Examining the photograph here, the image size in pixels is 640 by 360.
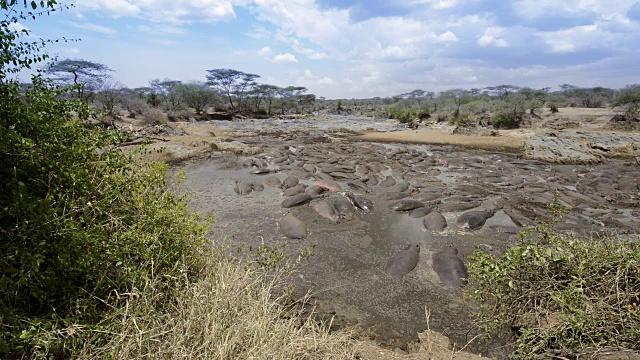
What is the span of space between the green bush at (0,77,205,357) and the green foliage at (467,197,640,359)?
4.28 metres

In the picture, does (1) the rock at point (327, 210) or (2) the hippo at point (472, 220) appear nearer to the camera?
(2) the hippo at point (472, 220)

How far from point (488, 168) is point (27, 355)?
1765 cm

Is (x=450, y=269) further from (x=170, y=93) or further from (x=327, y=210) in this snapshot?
(x=170, y=93)

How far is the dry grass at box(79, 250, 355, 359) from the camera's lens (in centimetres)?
286

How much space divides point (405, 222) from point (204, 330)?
278 inches

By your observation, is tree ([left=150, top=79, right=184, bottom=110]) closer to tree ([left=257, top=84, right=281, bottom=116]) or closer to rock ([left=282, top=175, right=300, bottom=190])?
tree ([left=257, top=84, right=281, bottom=116])

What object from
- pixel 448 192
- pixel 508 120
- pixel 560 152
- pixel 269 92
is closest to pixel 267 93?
pixel 269 92

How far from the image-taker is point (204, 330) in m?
3.16

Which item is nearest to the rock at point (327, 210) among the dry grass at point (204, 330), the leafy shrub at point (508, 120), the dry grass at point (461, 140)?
the dry grass at point (204, 330)

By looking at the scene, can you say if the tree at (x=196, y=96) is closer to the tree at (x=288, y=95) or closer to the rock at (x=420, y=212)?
the tree at (x=288, y=95)

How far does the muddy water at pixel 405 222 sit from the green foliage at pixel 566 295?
3.09ft

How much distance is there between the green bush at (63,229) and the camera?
8.81 feet

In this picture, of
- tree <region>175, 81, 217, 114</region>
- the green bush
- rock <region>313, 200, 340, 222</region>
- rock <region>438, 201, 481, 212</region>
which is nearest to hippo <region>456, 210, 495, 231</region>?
rock <region>438, 201, 481, 212</region>

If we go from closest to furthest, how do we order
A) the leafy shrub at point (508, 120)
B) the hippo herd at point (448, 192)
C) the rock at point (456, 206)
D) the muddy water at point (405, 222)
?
the muddy water at point (405, 222), the hippo herd at point (448, 192), the rock at point (456, 206), the leafy shrub at point (508, 120)
